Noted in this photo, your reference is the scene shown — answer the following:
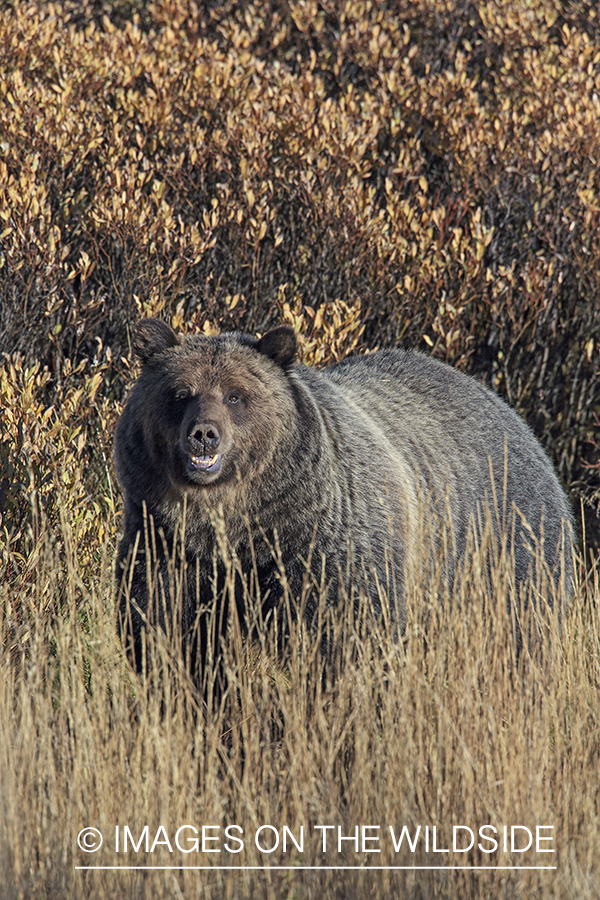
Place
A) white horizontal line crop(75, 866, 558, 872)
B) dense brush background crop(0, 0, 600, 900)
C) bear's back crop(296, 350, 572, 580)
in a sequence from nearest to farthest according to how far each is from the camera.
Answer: white horizontal line crop(75, 866, 558, 872), bear's back crop(296, 350, 572, 580), dense brush background crop(0, 0, 600, 900)

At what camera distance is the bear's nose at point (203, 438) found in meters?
3.59

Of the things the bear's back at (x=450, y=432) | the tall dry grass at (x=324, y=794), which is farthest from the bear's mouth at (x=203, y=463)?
the bear's back at (x=450, y=432)

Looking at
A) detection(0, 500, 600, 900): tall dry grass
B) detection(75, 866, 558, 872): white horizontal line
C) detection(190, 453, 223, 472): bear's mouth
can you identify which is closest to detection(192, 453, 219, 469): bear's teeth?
detection(190, 453, 223, 472): bear's mouth

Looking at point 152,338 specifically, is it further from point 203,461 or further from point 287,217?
point 287,217

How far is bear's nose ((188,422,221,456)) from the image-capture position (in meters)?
3.59

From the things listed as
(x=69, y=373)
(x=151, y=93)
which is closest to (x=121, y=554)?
(x=69, y=373)

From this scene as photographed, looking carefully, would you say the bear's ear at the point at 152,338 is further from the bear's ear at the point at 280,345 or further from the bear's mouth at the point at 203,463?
the bear's mouth at the point at 203,463

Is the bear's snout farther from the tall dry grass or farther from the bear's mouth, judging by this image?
the tall dry grass

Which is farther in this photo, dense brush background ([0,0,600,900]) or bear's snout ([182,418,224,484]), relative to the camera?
dense brush background ([0,0,600,900])

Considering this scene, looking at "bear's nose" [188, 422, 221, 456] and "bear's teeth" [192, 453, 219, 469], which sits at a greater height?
"bear's nose" [188, 422, 221, 456]

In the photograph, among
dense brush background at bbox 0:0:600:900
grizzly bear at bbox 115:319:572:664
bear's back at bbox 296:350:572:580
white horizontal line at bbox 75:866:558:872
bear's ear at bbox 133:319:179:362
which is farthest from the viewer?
dense brush background at bbox 0:0:600:900

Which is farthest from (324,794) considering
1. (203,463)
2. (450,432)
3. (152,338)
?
(450,432)

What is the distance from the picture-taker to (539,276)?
255 inches

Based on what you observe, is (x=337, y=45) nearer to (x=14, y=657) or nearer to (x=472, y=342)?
(x=472, y=342)
